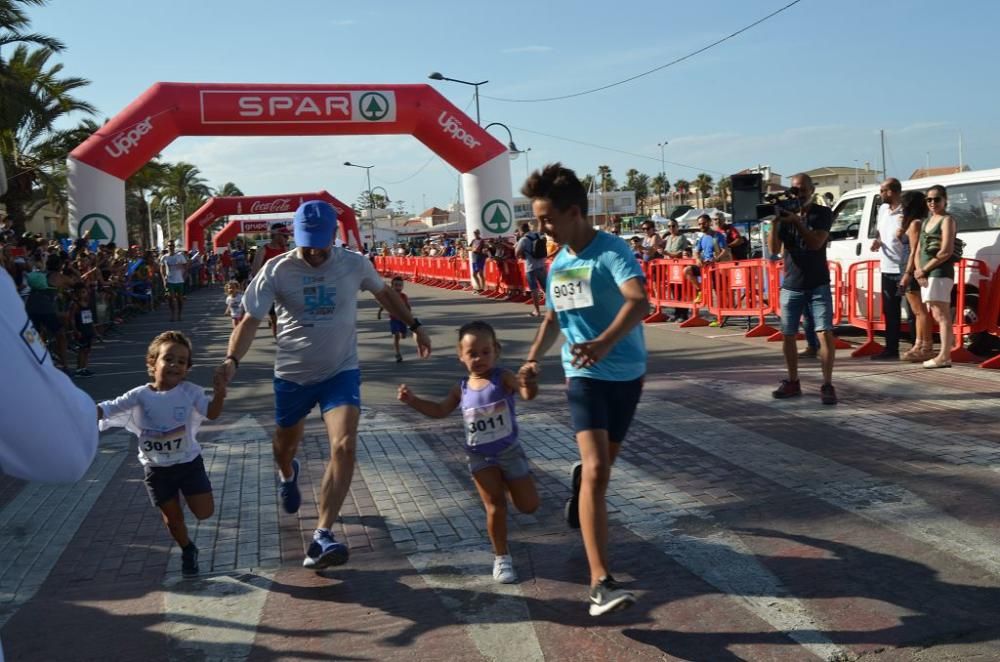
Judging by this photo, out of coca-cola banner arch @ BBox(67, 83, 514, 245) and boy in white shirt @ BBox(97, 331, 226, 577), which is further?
coca-cola banner arch @ BBox(67, 83, 514, 245)

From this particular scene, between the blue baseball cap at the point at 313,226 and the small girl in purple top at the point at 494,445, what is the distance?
36.8 inches

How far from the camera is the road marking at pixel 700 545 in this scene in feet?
12.3

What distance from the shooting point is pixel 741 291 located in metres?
13.4

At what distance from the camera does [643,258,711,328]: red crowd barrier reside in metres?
14.5

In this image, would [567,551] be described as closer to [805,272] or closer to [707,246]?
[805,272]

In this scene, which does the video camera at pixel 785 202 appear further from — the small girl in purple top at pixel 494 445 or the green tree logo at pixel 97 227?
the green tree logo at pixel 97 227

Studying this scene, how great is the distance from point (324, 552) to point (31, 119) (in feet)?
93.5

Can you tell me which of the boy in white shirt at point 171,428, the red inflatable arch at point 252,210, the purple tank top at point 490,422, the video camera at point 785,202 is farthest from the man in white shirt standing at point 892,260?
the red inflatable arch at point 252,210

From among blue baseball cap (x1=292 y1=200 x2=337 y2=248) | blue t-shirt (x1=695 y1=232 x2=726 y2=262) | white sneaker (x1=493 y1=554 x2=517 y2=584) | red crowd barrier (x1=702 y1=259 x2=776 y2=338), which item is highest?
blue t-shirt (x1=695 y1=232 x2=726 y2=262)

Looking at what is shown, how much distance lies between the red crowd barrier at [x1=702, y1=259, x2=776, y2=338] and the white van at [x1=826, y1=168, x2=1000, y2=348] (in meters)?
1.15

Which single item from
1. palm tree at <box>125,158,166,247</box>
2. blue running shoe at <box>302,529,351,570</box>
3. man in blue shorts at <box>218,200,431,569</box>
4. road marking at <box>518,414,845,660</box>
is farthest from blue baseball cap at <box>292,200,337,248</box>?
palm tree at <box>125,158,166,247</box>

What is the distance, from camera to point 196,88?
20.3 m

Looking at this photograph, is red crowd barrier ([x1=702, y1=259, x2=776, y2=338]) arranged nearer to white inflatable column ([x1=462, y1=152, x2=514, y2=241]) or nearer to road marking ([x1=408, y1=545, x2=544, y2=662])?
road marking ([x1=408, y1=545, x2=544, y2=662])

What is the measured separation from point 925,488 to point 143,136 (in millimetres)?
18123
